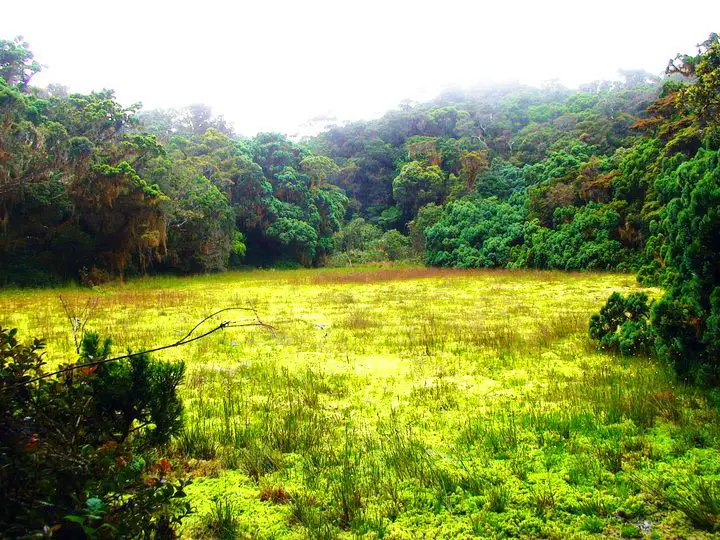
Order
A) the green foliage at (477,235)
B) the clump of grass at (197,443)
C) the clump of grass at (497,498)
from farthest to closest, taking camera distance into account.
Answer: the green foliage at (477,235)
the clump of grass at (197,443)
the clump of grass at (497,498)


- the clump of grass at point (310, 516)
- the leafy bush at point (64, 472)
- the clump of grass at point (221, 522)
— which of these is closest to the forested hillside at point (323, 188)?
the clump of grass at point (310, 516)

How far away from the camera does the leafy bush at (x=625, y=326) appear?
19.9ft

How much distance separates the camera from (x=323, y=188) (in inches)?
1521

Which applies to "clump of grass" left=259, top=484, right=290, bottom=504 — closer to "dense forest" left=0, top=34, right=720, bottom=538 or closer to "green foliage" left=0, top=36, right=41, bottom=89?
"dense forest" left=0, top=34, right=720, bottom=538

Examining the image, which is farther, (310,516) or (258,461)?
(258,461)

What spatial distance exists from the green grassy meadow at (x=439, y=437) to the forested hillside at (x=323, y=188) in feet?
7.82

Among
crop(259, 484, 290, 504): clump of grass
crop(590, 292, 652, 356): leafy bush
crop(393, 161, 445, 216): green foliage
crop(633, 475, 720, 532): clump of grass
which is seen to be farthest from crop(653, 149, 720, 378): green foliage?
crop(393, 161, 445, 216): green foliage

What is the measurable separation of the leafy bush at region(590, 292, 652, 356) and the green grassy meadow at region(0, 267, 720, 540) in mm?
262

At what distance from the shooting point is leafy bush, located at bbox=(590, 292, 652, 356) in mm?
6066

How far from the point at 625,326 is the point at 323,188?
33.8 metres

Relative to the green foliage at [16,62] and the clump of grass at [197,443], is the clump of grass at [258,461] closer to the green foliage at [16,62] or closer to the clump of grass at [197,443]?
the clump of grass at [197,443]

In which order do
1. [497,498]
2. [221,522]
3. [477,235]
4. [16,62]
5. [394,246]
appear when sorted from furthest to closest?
[394,246] → [477,235] → [16,62] → [497,498] → [221,522]

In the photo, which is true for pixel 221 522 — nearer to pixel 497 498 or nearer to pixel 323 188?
pixel 497 498

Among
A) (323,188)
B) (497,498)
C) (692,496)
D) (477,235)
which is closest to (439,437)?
(497,498)
